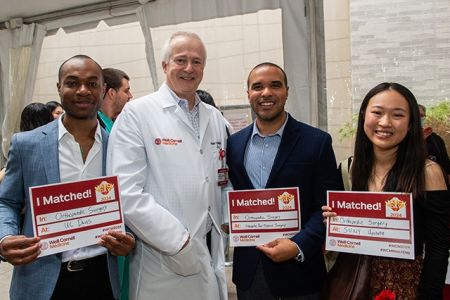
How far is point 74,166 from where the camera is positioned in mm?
1898

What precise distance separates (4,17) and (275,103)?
557cm

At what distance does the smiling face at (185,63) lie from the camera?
2.14m

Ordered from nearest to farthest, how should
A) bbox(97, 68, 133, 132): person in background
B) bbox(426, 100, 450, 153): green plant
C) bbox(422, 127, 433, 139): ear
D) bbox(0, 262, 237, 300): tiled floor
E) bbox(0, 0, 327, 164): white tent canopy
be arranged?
bbox(97, 68, 133, 132): person in background < bbox(422, 127, 433, 139): ear < bbox(426, 100, 450, 153): green plant < bbox(0, 262, 237, 300): tiled floor < bbox(0, 0, 327, 164): white tent canopy

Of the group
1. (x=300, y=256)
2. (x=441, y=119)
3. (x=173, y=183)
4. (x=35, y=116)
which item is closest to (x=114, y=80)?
(x=35, y=116)

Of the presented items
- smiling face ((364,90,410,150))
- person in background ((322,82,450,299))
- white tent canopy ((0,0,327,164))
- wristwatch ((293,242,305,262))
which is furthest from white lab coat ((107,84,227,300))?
white tent canopy ((0,0,327,164))

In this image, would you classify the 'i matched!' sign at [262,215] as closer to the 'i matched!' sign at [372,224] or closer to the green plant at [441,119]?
the 'i matched!' sign at [372,224]

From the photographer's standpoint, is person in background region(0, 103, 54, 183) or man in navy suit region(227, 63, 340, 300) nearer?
man in navy suit region(227, 63, 340, 300)

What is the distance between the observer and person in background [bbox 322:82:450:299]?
1.73 metres

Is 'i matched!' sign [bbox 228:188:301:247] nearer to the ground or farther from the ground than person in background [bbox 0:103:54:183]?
nearer to the ground

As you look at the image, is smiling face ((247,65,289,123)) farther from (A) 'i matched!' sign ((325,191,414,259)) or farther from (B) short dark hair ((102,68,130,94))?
(B) short dark hair ((102,68,130,94))

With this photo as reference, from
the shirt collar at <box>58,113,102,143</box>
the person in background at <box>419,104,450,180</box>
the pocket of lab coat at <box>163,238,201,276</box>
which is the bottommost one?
the pocket of lab coat at <box>163,238,201,276</box>

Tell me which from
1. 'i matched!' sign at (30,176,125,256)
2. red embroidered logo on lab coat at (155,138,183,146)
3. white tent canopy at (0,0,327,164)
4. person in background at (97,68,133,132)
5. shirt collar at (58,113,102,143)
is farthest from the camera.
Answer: white tent canopy at (0,0,327,164)

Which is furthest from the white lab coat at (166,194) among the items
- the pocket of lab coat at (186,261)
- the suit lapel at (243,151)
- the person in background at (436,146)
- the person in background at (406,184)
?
the person in background at (436,146)

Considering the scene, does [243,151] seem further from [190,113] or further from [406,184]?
[406,184]
